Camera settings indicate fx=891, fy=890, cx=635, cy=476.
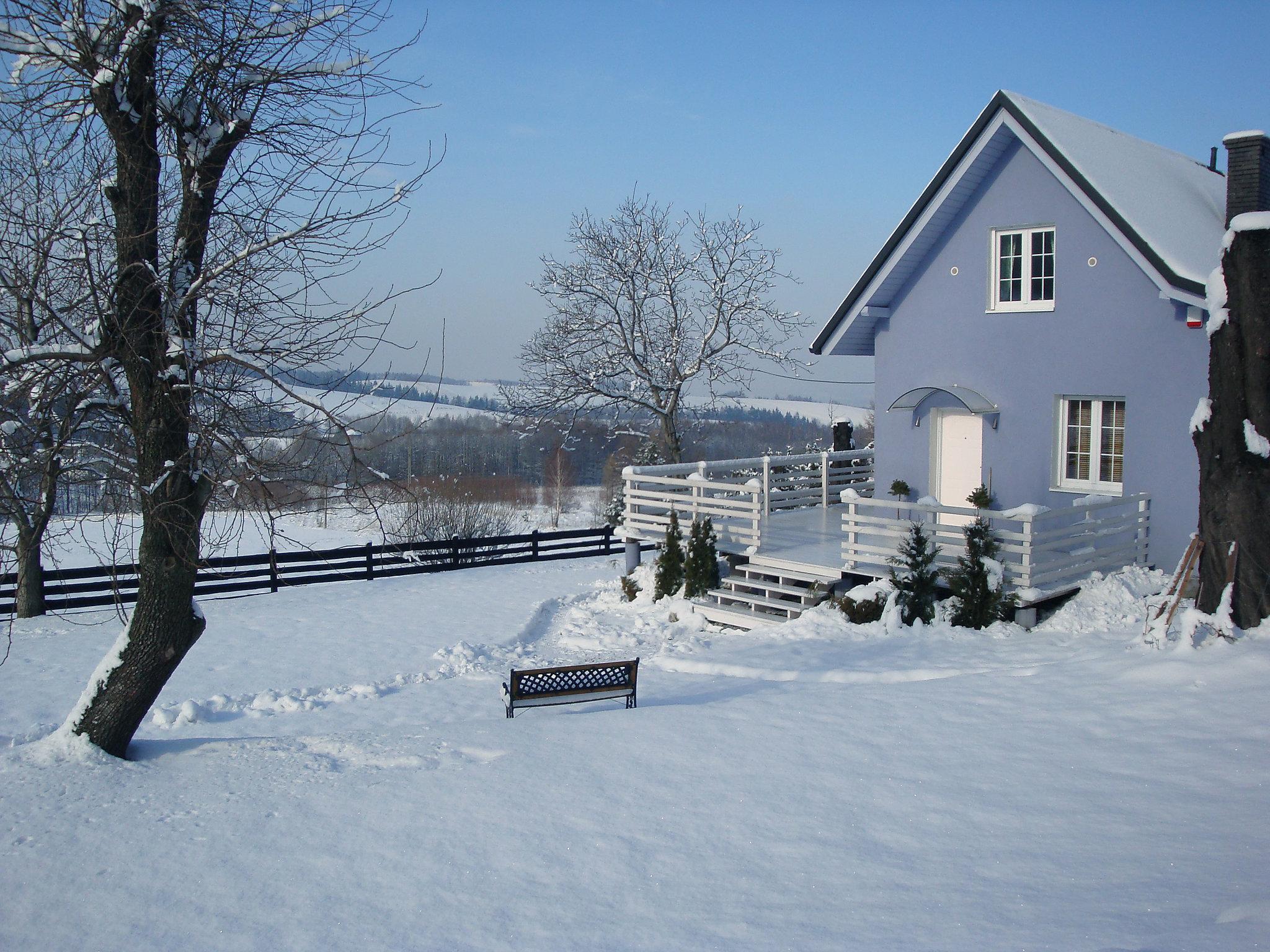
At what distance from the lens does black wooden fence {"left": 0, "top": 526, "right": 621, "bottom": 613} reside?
15.6 meters

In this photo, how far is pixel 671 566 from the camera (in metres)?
14.5

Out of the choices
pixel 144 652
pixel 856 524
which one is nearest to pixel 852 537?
pixel 856 524

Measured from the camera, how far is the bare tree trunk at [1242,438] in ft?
29.0

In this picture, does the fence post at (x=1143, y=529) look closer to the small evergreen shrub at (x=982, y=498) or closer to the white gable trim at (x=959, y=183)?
the small evergreen shrub at (x=982, y=498)

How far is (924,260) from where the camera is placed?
1449 centimetres

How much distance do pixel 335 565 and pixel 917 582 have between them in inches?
473

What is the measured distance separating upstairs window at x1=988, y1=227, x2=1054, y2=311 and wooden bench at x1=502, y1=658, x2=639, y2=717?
28.4 feet

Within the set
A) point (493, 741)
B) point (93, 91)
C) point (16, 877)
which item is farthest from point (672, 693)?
point (93, 91)

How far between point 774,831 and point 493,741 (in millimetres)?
2825

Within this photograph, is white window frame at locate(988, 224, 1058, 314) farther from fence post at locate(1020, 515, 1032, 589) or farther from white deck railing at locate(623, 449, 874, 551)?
white deck railing at locate(623, 449, 874, 551)

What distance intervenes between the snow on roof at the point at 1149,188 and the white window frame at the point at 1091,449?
2174mm

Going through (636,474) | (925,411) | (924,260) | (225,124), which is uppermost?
(924,260)

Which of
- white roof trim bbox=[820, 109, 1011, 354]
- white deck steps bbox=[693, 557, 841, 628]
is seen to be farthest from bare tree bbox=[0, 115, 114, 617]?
white roof trim bbox=[820, 109, 1011, 354]

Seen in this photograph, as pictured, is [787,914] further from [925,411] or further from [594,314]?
[594,314]
